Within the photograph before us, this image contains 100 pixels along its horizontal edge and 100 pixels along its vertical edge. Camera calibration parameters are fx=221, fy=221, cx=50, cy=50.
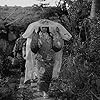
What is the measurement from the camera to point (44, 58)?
470 cm

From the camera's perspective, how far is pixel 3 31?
809cm

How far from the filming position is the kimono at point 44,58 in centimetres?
446

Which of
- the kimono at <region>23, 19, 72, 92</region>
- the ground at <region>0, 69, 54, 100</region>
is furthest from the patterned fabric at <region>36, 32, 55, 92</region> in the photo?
the ground at <region>0, 69, 54, 100</region>

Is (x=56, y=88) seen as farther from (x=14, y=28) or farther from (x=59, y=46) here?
(x=14, y=28)

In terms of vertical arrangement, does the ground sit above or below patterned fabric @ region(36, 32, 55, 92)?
below

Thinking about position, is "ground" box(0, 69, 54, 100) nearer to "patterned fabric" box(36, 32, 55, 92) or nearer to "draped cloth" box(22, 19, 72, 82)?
"patterned fabric" box(36, 32, 55, 92)

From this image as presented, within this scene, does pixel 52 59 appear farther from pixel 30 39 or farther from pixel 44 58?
pixel 30 39

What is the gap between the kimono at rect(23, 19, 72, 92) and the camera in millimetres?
4465

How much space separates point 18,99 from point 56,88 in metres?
0.99

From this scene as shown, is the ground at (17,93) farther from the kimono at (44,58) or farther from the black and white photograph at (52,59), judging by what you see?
the kimono at (44,58)

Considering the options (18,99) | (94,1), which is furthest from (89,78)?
(94,1)

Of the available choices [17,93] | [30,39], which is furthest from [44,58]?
[17,93]

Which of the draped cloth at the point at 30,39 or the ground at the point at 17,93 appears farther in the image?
the ground at the point at 17,93

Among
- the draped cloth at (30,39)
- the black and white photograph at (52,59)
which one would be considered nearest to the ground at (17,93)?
the black and white photograph at (52,59)
